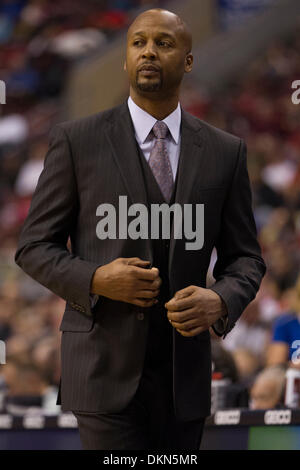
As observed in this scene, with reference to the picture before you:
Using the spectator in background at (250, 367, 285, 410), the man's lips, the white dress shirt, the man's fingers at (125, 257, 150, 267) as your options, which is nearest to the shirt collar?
the white dress shirt

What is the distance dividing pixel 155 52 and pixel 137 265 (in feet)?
1.68

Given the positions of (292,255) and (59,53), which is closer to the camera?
(292,255)

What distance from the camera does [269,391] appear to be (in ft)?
12.9

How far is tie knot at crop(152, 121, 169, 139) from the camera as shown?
7.80 ft

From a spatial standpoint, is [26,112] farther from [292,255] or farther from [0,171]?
[292,255]

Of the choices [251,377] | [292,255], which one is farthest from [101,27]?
[251,377]

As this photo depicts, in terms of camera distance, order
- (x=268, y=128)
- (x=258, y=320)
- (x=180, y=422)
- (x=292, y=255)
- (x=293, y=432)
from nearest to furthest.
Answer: (x=180, y=422)
(x=293, y=432)
(x=258, y=320)
(x=292, y=255)
(x=268, y=128)

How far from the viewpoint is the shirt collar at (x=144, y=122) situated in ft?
7.86

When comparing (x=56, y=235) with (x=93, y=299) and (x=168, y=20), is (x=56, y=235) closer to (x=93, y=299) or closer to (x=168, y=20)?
(x=93, y=299)

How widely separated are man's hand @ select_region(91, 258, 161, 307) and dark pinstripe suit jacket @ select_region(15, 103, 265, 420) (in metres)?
0.04

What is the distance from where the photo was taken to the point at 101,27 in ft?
37.8

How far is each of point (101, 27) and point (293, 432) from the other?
28.8 feet

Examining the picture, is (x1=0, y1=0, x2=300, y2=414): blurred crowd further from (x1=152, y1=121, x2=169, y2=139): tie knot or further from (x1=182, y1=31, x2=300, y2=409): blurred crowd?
(x1=152, y1=121, x2=169, y2=139): tie knot

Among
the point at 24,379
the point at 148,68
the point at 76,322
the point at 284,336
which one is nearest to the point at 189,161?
the point at 148,68
